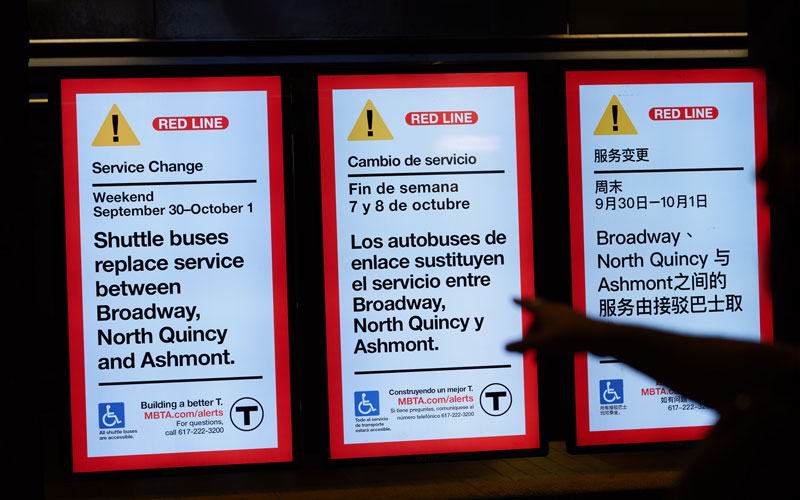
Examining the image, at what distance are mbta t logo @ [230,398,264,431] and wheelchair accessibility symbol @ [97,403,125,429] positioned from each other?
0.53 meters

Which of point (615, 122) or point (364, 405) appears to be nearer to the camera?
point (364, 405)

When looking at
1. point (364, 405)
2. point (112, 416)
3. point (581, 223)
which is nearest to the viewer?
point (112, 416)

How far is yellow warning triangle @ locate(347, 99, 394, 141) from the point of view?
13.4 feet

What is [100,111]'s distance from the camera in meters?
3.95

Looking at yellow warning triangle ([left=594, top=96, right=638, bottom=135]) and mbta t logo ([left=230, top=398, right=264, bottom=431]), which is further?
yellow warning triangle ([left=594, top=96, right=638, bottom=135])

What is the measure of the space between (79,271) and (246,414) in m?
1.08

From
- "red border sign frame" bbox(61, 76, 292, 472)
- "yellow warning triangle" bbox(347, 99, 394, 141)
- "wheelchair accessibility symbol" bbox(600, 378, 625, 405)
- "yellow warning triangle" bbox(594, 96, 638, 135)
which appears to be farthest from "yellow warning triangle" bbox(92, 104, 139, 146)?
"wheelchair accessibility symbol" bbox(600, 378, 625, 405)

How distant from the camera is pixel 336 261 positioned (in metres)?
4.06

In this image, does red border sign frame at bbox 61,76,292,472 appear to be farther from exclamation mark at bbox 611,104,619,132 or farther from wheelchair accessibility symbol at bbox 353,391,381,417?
exclamation mark at bbox 611,104,619,132

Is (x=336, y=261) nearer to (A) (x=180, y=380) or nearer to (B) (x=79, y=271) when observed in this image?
(A) (x=180, y=380)

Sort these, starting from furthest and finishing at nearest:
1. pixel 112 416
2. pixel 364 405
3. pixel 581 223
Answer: pixel 581 223
pixel 364 405
pixel 112 416

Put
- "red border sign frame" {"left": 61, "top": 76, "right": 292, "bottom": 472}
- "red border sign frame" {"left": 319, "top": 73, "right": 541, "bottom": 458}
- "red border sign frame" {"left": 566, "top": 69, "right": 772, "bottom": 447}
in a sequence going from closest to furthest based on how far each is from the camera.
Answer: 1. "red border sign frame" {"left": 61, "top": 76, "right": 292, "bottom": 472}
2. "red border sign frame" {"left": 319, "top": 73, "right": 541, "bottom": 458}
3. "red border sign frame" {"left": 566, "top": 69, "right": 772, "bottom": 447}

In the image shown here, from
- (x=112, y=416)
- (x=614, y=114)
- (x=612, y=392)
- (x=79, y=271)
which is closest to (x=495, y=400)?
(x=612, y=392)

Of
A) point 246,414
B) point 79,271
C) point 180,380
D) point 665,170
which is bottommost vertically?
point 246,414
